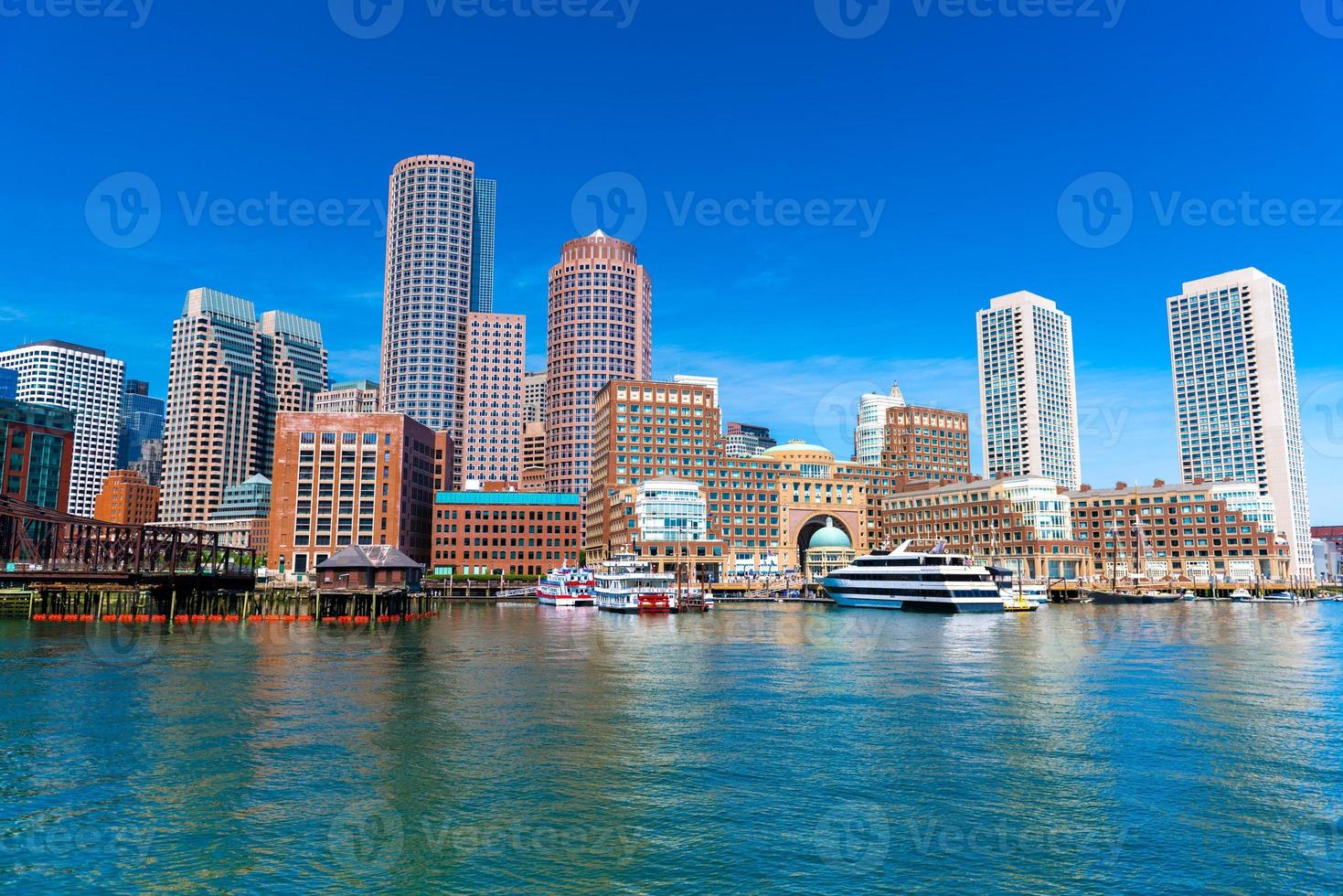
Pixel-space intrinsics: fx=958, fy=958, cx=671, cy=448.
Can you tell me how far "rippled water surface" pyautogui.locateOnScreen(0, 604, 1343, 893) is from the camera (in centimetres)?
3033

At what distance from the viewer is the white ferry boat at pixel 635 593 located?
158 meters

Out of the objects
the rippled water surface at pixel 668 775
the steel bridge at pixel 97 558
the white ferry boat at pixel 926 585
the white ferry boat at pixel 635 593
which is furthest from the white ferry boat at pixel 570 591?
the rippled water surface at pixel 668 775

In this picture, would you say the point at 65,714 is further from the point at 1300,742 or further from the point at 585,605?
the point at 585,605

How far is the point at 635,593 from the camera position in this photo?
16125 cm

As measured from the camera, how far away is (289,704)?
188ft

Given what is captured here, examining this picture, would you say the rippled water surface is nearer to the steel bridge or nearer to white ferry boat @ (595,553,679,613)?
the steel bridge

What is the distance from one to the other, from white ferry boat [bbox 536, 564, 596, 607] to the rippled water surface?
99167 millimetres

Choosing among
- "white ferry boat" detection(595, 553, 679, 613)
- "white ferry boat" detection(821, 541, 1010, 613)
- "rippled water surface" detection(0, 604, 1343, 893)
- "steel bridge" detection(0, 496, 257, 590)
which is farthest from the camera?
"white ferry boat" detection(595, 553, 679, 613)

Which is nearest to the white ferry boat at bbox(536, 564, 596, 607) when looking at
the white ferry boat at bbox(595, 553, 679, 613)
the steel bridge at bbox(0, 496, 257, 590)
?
the white ferry boat at bbox(595, 553, 679, 613)

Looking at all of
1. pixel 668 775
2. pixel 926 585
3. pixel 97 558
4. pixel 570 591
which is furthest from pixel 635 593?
pixel 668 775

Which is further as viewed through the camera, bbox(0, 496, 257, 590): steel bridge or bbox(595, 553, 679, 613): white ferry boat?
bbox(595, 553, 679, 613): white ferry boat

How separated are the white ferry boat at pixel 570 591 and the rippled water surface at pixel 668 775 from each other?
325 feet

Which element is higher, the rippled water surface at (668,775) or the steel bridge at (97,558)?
the steel bridge at (97,558)

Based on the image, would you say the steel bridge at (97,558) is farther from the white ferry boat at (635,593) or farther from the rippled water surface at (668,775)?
the white ferry boat at (635,593)
